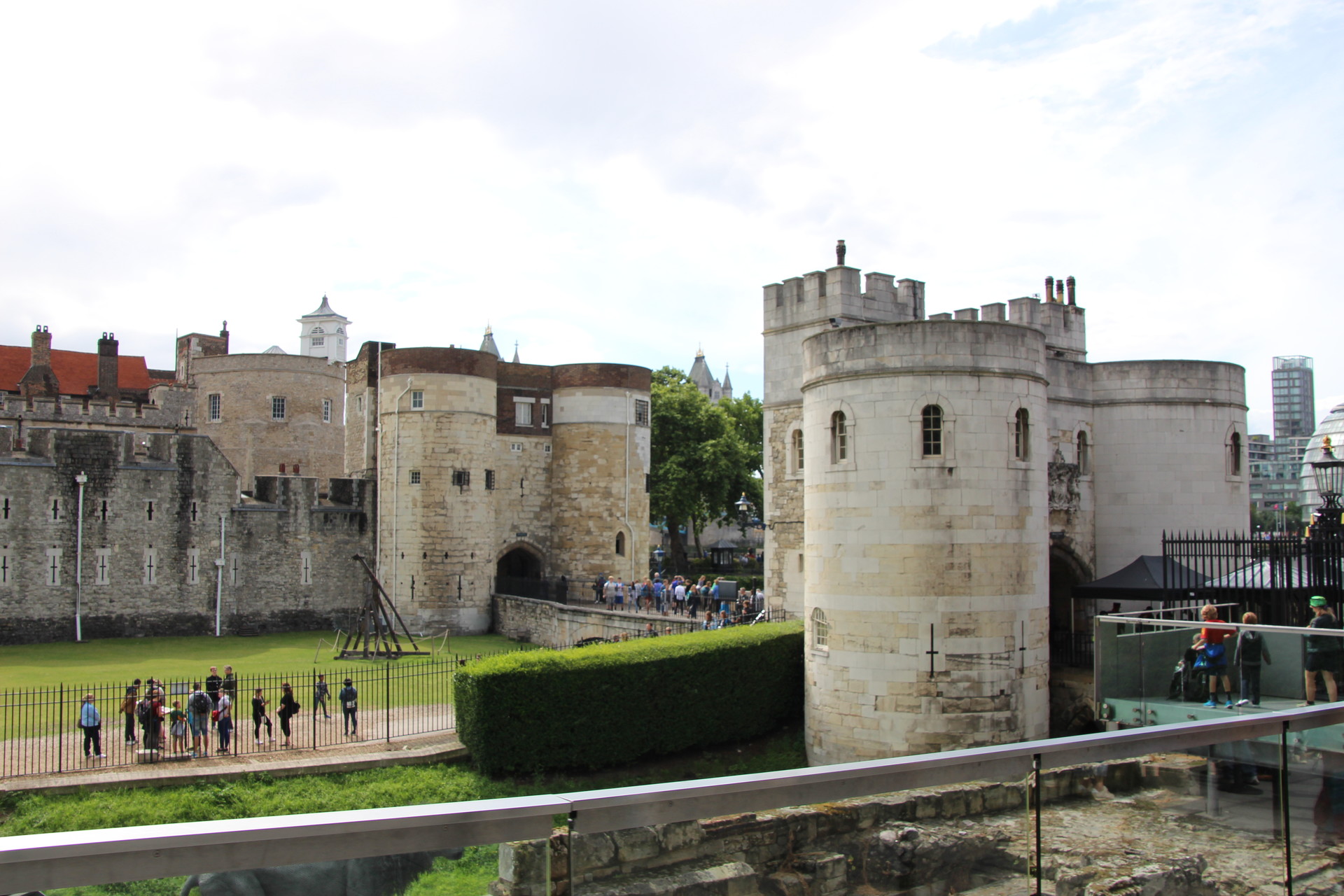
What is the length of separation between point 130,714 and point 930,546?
15250 millimetres

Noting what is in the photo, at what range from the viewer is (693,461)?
5112 cm

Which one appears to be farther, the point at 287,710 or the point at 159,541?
the point at 159,541

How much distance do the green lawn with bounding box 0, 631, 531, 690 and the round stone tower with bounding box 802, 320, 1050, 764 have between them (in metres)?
12.9

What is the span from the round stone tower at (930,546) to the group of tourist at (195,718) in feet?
33.2

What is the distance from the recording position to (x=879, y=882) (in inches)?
143

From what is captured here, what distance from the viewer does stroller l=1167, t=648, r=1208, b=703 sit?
460 inches

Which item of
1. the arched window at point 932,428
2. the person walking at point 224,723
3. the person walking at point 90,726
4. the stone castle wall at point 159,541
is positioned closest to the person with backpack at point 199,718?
the person walking at point 224,723

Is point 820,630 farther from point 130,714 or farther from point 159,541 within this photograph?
point 159,541

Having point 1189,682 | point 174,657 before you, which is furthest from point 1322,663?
point 174,657

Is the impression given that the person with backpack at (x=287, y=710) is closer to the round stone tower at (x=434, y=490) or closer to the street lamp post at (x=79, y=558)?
the round stone tower at (x=434, y=490)

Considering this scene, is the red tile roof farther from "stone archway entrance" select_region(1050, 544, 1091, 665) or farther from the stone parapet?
the stone parapet

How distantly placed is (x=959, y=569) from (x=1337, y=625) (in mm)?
5625

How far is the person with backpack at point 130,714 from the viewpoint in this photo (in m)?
19.0

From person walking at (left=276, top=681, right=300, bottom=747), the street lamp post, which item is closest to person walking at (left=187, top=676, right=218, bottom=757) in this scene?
person walking at (left=276, top=681, right=300, bottom=747)
